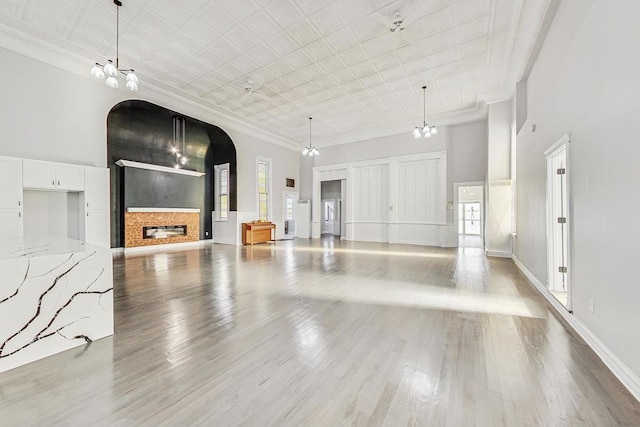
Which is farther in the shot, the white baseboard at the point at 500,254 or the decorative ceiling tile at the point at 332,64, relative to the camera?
the white baseboard at the point at 500,254

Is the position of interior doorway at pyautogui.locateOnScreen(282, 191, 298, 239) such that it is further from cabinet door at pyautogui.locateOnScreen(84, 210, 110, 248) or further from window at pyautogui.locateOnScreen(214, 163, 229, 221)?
cabinet door at pyautogui.locateOnScreen(84, 210, 110, 248)

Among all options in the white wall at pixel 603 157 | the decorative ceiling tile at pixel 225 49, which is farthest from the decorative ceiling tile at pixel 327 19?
the white wall at pixel 603 157

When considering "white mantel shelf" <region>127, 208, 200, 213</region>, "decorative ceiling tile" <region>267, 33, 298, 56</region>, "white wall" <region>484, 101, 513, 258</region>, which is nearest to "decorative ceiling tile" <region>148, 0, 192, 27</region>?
"decorative ceiling tile" <region>267, 33, 298, 56</region>

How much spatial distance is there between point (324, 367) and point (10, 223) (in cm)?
673

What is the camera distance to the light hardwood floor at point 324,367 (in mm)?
1468

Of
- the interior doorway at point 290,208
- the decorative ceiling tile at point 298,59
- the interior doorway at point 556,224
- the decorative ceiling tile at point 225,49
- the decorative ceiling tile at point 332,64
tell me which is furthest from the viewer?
the interior doorway at point 290,208

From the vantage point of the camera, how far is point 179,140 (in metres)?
8.79

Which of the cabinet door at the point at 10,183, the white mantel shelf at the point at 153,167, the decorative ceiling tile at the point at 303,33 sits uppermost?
the decorative ceiling tile at the point at 303,33

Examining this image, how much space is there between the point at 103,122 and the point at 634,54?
8.78 meters

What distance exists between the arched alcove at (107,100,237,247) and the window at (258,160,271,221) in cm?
135

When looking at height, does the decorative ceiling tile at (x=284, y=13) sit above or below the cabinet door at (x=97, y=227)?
above

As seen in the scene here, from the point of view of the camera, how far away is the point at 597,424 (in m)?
1.41

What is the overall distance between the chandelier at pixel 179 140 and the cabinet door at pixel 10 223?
4.03m

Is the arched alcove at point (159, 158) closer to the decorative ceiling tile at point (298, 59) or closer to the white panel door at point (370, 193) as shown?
the decorative ceiling tile at point (298, 59)
